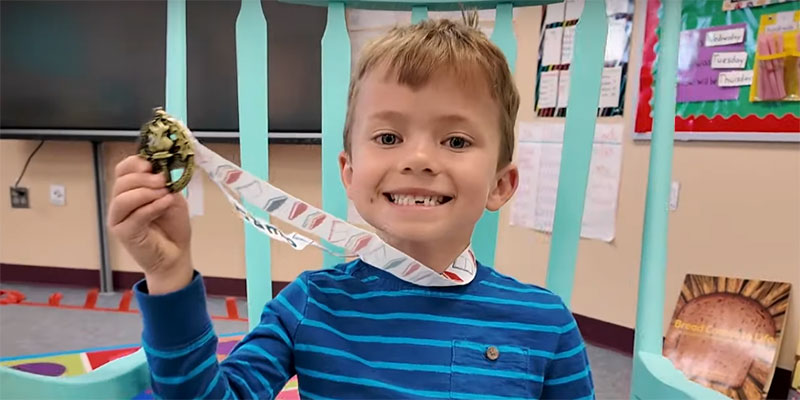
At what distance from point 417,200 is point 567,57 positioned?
1.42m

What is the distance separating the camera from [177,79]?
67cm

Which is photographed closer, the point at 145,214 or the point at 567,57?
the point at 145,214

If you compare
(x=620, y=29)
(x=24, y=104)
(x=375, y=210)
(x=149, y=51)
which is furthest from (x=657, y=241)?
(x=24, y=104)

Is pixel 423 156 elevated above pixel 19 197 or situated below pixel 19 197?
above

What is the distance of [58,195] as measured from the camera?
2363mm

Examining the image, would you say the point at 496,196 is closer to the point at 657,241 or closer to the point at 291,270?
the point at 657,241

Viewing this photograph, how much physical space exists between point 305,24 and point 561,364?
1757 mm

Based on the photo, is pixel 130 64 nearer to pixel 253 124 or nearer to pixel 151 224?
pixel 253 124

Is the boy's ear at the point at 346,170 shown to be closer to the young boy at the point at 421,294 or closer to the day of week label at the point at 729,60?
the young boy at the point at 421,294

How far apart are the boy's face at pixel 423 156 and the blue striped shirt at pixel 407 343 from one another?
0.23 ft

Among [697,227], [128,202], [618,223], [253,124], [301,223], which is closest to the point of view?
[128,202]

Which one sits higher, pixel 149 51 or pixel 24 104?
pixel 149 51

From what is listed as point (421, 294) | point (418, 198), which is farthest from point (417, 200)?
point (421, 294)

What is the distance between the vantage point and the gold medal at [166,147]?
38 centimetres
